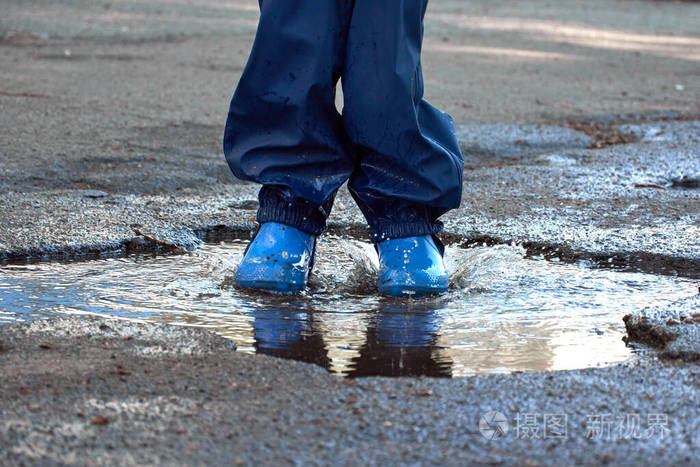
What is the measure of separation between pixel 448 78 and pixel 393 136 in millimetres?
4073

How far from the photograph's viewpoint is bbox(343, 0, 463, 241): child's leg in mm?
2043

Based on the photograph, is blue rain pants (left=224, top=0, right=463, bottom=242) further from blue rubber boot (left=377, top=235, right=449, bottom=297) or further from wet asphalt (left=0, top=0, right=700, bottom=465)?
wet asphalt (left=0, top=0, right=700, bottom=465)

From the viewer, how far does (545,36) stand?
8.95 meters

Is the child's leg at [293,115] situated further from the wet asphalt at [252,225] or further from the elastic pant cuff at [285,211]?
the wet asphalt at [252,225]

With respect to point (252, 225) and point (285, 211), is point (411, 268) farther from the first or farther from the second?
point (252, 225)

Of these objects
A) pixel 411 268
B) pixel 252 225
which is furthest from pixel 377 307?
pixel 252 225

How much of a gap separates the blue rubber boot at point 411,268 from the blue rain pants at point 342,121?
31 millimetres

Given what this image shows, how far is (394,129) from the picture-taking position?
2.09m

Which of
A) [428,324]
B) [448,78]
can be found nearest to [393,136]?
[428,324]

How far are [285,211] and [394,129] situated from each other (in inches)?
12.5
